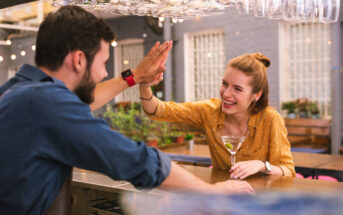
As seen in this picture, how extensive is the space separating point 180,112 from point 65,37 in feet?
4.11

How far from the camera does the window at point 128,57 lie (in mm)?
10034

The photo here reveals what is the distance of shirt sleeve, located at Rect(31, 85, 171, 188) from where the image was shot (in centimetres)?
98

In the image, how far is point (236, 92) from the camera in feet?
7.07

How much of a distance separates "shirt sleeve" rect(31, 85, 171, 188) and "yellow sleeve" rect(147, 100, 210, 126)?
4.08 feet

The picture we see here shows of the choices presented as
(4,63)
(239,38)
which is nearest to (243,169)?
(4,63)

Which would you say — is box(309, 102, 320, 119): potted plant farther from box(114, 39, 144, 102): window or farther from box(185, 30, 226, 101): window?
box(114, 39, 144, 102): window

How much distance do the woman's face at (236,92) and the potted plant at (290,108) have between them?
19.3 ft

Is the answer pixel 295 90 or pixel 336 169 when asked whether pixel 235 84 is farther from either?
pixel 295 90

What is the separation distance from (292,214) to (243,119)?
155 cm

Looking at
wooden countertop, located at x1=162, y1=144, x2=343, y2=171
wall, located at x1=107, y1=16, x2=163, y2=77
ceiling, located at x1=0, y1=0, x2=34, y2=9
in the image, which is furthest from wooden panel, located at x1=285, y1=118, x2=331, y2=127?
ceiling, located at x1=0, y1=0, x2=34, y2=9

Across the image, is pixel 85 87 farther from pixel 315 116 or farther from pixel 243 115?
pixel 315 116

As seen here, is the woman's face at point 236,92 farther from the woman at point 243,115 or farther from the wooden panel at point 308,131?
the wooden panel at point 308,131

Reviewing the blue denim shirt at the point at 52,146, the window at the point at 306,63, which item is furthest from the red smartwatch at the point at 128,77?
the window at the point at 306,63

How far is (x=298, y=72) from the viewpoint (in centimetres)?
820
